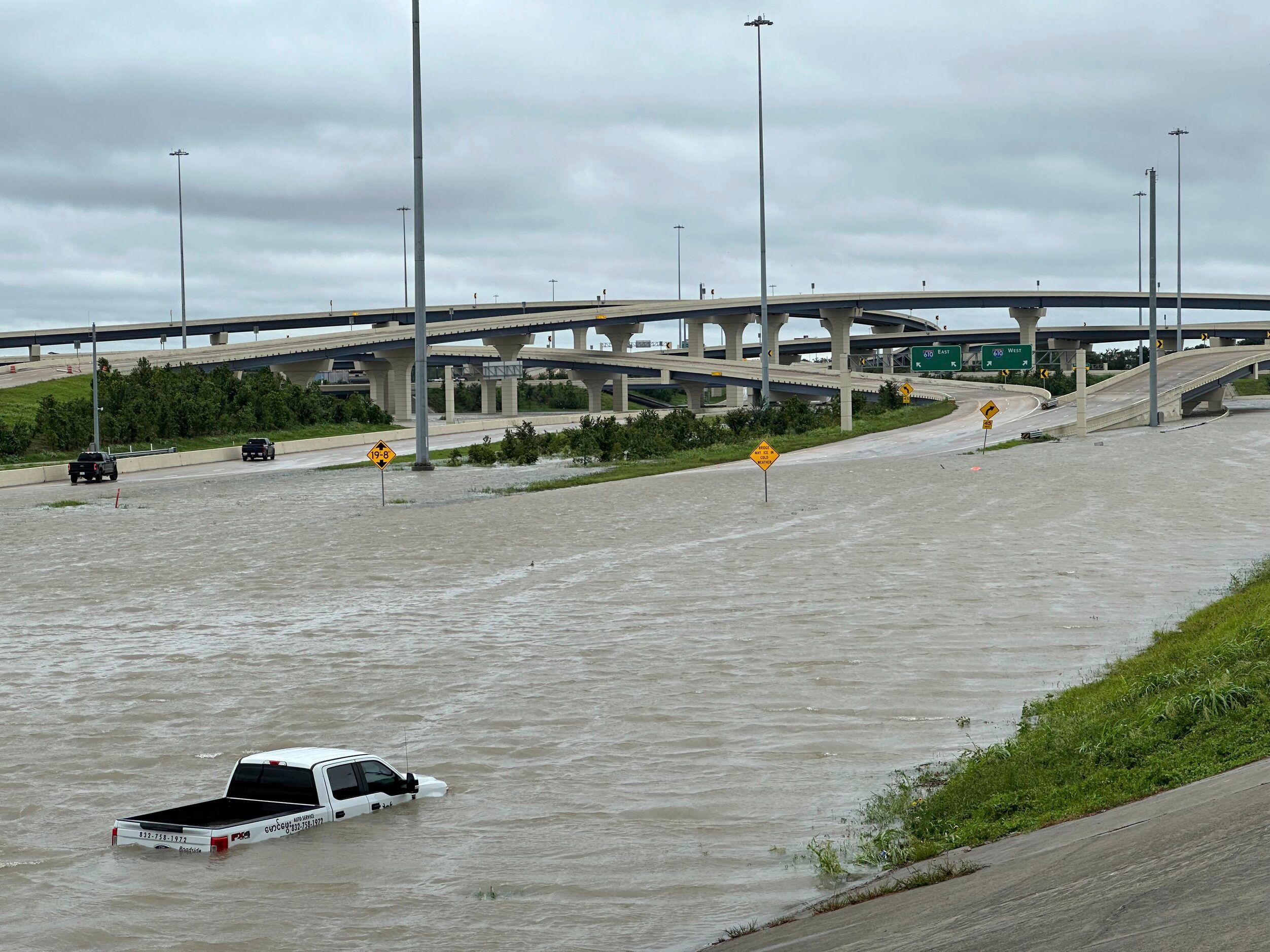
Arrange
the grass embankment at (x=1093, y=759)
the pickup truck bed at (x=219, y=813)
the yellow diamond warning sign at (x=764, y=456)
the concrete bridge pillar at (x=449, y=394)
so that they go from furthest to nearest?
the concrete bridge pillar at (x=449, y=394) → the yellow diamond warning sign at (x=764, y=456) → the pickup truck bed at (x=219, y=813) → the grass embankment at (x=1093, y=759)

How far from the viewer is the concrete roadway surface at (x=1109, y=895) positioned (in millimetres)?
7949

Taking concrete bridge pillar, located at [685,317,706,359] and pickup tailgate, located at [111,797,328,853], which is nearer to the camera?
pickup tailgate, located at [111,797,328,853]

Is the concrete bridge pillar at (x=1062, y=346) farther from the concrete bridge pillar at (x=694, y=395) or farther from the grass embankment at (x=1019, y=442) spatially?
the grass embankment at (x=1019, y=442)

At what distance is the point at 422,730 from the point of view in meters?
19.0

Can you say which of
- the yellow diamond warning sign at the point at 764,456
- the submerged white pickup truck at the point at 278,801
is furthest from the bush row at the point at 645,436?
the submerged white pickup truck at the point at 278,801

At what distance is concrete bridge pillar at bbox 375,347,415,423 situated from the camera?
138m

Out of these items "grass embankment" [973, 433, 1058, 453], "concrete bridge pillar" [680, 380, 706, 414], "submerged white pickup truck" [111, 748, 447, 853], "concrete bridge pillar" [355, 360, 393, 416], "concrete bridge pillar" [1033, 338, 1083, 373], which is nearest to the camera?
"submerged white pickup truck" [111, 748, 447, 853]

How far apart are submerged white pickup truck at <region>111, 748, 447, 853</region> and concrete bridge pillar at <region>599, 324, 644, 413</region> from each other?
5605 inches

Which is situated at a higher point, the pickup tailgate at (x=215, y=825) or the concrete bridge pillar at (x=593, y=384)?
the concrete bridge pillar at (x=593, y=384)

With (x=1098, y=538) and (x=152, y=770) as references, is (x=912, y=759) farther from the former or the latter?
(x=1098, y=538)

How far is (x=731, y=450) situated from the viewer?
2963 inches

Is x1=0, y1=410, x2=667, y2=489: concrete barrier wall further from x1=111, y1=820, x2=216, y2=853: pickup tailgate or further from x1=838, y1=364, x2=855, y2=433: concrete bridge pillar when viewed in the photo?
x1=111, y1=820, x2=216, y2=853: pickup tailgate

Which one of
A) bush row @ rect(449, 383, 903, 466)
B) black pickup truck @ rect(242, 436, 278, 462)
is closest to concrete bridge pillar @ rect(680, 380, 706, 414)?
bush row @ rect(449, 383, 903, 466)

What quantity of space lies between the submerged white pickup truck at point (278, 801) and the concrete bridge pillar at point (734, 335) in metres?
142
